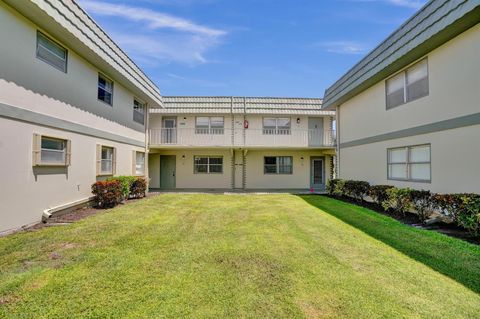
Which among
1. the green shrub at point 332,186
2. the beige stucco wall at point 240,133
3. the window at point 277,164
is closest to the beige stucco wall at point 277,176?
the window at point 277,164

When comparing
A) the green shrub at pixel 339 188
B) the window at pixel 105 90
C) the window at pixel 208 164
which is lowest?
the green shrub at pixel 339 188

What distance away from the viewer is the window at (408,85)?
8.17m

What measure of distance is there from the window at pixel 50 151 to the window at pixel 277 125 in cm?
1247

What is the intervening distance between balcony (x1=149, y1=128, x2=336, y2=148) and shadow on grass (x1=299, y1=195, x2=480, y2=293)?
9.16 metres

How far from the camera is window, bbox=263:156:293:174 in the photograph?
17938 millimetres

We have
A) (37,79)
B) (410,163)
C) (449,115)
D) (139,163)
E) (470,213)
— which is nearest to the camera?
(470,213)

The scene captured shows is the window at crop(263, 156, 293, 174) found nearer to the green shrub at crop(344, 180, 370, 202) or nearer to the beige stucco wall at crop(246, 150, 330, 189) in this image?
the beige stucco wall at crop(246, 150, 330, 189)

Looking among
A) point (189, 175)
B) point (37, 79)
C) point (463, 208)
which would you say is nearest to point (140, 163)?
point (189, 175)

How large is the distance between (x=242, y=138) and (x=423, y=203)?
461 inches

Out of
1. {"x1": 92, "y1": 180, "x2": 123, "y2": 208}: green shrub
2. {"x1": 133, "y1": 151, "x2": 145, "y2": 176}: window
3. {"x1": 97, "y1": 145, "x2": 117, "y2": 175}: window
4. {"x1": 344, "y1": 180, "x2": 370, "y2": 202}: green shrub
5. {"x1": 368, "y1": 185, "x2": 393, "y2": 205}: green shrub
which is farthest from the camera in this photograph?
{"x1": 133, "y1": 151, "x2": 145, "y2": 176}: window

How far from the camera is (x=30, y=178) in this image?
634 cm

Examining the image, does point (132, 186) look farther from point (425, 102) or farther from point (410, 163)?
point (425, 102)

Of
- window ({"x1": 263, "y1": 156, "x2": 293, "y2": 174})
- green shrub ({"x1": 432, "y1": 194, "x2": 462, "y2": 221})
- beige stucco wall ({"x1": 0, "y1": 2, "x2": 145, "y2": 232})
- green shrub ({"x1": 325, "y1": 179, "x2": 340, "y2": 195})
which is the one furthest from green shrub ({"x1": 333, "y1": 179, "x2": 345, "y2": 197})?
beige stucco wall ({"x1": 0, "y1": 2, "x2": 145, "y2": 232})

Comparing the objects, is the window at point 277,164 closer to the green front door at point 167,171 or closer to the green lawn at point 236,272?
the green front door at point 167,171
